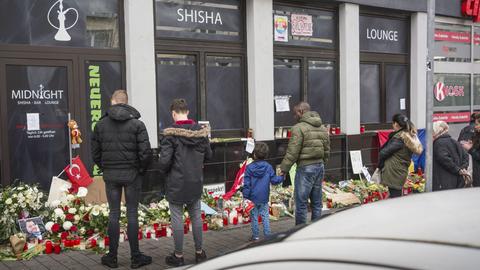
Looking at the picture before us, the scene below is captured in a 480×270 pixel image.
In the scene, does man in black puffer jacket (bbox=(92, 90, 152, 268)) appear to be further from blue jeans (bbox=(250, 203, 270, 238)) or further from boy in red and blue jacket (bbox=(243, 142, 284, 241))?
blue jeans (bbox=(250, 203, 270, 238))

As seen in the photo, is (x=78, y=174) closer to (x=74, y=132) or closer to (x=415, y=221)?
(x=74, y=132)

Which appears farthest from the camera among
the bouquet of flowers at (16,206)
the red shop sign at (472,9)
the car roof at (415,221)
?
the red shop sign at (472,9)

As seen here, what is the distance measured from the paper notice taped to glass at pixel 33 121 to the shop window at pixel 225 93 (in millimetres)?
3163

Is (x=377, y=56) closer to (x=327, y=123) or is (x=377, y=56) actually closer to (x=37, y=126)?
(x=327, y=123)

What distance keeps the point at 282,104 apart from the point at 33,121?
4.97 m

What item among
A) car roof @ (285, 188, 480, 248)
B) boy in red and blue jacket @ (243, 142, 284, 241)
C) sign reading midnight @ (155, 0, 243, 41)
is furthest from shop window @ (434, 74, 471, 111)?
car roof @ (285, 188, 480, 248)

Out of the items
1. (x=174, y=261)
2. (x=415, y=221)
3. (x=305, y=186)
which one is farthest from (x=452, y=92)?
(x=415, y=221)

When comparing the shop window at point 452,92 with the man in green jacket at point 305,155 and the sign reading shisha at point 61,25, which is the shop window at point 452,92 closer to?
the man in green jacket at point 305,155

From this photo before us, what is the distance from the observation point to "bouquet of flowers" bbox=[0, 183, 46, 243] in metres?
7.06

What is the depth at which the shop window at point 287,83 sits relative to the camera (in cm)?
1119

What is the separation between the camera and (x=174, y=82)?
32.2ft

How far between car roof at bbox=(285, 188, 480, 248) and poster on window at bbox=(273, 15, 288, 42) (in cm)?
913

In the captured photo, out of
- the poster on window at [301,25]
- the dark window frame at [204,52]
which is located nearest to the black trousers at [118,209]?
the dark window frame at [204,52]

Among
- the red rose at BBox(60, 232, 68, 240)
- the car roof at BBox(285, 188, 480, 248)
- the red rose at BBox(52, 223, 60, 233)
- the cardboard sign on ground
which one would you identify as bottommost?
the red rose at BBox(60, 232, 68, 240)
